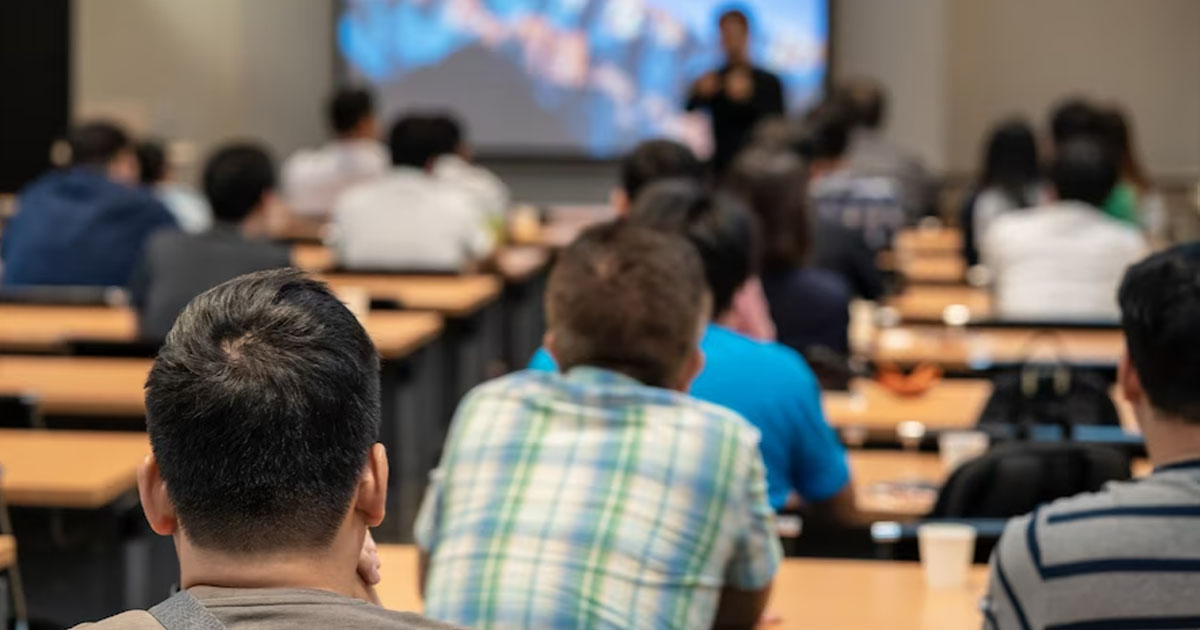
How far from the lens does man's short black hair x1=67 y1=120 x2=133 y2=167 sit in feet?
23.7

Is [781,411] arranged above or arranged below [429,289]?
above

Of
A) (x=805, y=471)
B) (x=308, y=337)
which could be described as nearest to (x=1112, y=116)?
(x=805, y=471)

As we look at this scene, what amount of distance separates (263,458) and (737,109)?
27.6ft

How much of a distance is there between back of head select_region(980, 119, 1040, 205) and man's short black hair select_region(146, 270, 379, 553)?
22.8 ft

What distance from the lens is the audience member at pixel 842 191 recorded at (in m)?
6.78

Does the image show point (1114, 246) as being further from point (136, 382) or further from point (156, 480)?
point (156, 480)

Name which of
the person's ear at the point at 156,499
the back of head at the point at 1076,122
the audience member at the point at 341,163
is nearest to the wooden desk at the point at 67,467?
the person's ear at the point at 156,499

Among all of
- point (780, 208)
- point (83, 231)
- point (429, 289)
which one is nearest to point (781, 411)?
point (780, 208)

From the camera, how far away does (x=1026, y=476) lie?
3.20 metres

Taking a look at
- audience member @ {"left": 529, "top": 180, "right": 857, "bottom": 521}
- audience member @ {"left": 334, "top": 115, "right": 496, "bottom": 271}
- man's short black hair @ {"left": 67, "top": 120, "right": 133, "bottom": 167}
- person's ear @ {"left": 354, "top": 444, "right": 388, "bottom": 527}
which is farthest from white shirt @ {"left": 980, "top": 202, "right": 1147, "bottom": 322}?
person's ear @ {"left": 354, "top": 444, "right": 388, "bottom": 527}

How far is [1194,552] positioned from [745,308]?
182cm

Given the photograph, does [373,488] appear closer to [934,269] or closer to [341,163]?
[934,269]

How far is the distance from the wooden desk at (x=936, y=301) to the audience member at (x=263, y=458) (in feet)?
13.6

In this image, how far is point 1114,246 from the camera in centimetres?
580
